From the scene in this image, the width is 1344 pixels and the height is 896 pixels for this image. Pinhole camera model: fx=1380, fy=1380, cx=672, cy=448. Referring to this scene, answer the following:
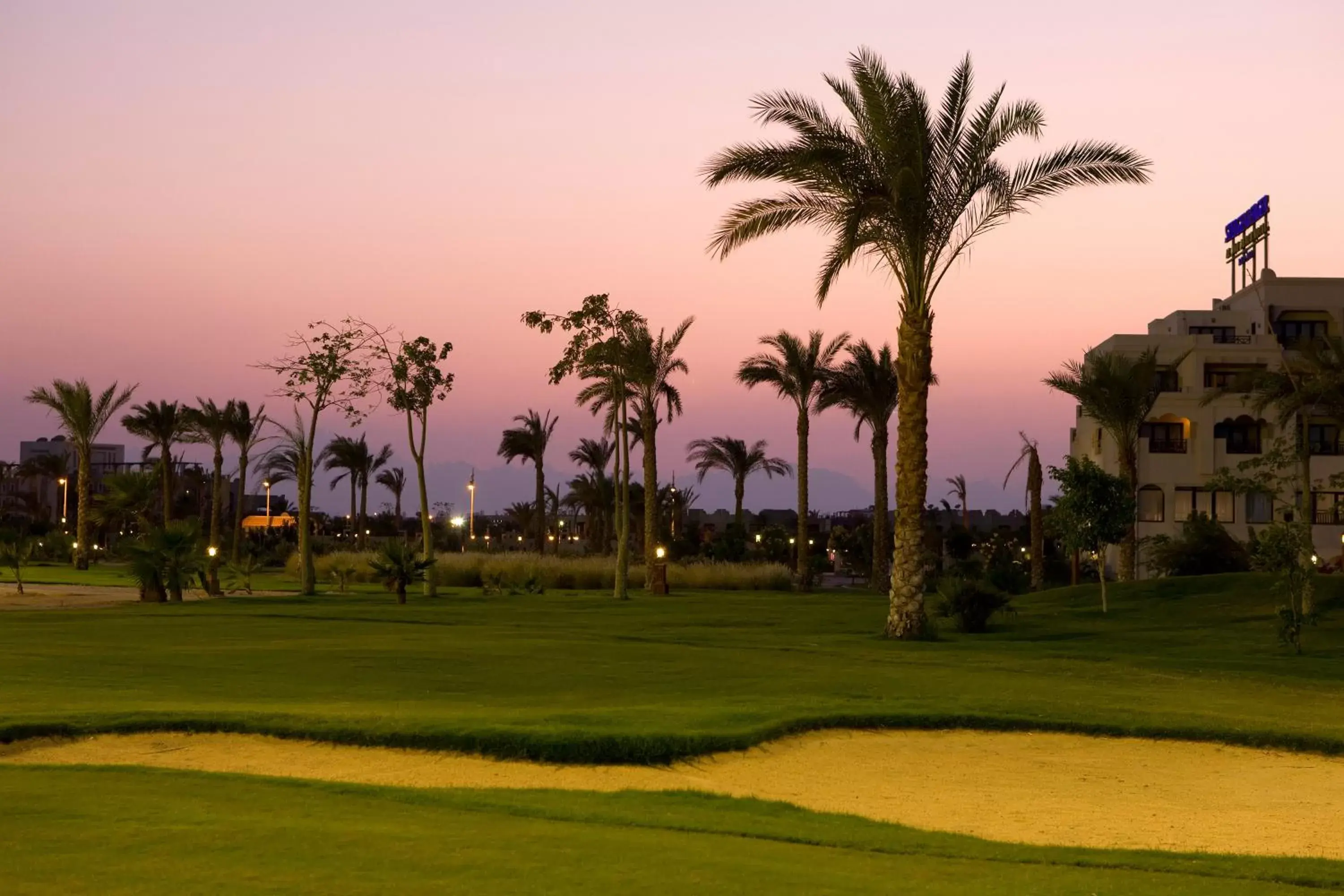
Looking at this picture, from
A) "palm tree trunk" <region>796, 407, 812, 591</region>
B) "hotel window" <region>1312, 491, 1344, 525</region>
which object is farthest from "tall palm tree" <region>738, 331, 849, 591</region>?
"hotel window" <region>1312, 491, 1344, 525</region>

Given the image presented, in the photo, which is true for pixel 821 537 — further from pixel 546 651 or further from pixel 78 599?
pixel 546 651

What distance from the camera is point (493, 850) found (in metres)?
8.18

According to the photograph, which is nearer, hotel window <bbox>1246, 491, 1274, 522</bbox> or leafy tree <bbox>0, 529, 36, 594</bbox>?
leafy tree <bbox>0, 529, 36, 594</bbox>

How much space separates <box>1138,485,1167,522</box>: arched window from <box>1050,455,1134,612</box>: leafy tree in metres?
36.4

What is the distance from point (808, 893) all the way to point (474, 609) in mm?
32359

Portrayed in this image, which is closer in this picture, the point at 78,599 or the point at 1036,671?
the point at 1036,671

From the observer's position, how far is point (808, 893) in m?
7.37

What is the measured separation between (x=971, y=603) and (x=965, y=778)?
19697 mm

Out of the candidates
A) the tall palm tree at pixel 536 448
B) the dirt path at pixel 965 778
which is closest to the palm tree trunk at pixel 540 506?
the tall palm tree at pixel 536 448

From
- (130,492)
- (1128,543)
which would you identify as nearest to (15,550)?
(130,492)

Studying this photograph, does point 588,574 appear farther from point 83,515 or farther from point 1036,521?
point 83,515

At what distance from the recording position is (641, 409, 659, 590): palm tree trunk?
53312 millimetres

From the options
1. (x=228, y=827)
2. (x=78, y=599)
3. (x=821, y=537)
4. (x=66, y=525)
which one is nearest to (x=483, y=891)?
(x=228, y=827)

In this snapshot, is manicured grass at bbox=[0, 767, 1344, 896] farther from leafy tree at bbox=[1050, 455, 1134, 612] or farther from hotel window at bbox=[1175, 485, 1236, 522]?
hotel window at bbox=[1175, 485, 1236, 522]
